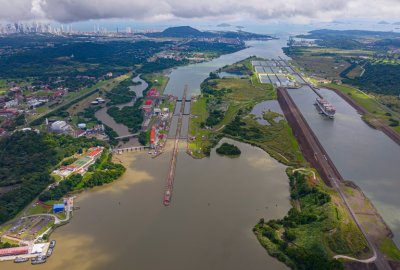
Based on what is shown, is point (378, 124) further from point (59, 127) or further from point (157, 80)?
point (157, 80)

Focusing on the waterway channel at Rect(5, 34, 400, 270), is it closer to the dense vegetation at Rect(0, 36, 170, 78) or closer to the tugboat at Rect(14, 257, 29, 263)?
the tugboat at Rect(14, 257, 29, 263)

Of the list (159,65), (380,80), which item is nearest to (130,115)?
(159,65)

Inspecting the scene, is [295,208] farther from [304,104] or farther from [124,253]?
[304,104]

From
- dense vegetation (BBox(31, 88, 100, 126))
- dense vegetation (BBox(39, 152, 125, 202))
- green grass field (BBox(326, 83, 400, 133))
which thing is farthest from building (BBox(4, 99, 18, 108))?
green grass field (BBox(326, 83, 400, 133))

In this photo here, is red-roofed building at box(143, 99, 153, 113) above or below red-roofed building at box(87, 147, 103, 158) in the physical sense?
above

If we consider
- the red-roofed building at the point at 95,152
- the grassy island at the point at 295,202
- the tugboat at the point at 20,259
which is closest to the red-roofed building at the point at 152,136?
the grassy island at the point at 295,202

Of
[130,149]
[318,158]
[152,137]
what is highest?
[152,137]
